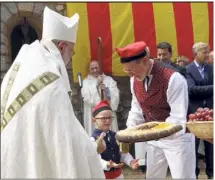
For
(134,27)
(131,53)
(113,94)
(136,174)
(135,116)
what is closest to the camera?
(131,53)

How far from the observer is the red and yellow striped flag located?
333 inches

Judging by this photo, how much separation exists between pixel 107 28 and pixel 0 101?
5617 millimetres

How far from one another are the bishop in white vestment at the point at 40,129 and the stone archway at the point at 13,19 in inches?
245

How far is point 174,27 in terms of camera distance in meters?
8.77

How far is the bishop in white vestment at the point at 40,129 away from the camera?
2959mm

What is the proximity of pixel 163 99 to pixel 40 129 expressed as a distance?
1780mm

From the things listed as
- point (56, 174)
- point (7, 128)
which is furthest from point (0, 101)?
point (56, 174)

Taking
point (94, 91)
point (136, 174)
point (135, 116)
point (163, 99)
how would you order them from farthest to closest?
point (94, 91), point (136, 174), point (135, 116), point (163, 99)

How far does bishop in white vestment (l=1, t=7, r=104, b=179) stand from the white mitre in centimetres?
36

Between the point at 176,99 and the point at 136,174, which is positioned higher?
the point at 176,99

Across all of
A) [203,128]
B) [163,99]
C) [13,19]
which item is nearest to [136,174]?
[163,99]

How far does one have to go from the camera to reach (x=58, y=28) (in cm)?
353

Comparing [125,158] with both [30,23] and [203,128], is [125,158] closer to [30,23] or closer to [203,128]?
[203,128]

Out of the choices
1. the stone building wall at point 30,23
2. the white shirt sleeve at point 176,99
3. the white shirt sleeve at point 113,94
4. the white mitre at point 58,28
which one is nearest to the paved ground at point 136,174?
the white shirt sleeve at point 113,94
